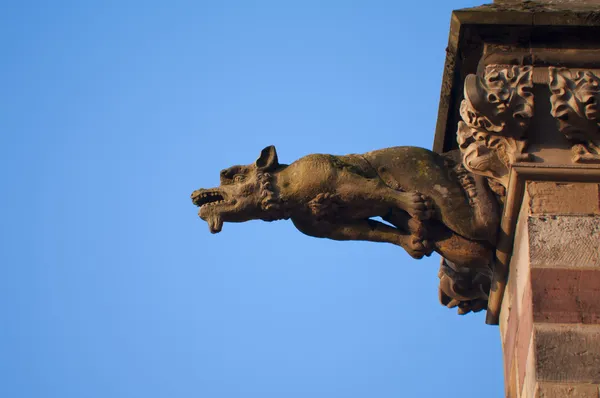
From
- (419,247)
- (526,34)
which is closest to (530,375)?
(419,247)

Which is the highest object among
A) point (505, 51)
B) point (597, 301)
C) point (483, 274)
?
point (505, 51)

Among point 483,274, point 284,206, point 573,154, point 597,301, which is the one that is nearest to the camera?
point 597,301

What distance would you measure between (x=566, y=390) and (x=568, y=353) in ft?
0.77

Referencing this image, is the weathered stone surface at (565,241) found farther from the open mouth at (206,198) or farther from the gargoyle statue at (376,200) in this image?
the open mouth at (206,198)

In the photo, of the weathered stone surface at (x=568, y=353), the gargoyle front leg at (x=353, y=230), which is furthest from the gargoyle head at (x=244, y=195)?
the weathered stone surface at (x=568, y=353)

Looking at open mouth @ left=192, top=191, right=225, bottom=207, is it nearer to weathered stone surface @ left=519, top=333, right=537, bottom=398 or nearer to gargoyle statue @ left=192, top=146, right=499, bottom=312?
gargoyle statue @ left=192, top=146, right=499, bottom=312

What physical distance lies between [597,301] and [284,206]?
2.35m

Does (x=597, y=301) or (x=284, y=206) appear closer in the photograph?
(x=597, y=301)

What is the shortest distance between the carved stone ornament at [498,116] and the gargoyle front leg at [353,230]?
85 centimetres

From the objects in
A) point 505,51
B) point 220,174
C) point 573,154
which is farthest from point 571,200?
point 220,174

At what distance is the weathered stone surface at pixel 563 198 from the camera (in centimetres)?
771

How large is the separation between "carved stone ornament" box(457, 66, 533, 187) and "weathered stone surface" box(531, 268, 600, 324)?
834 millimetres

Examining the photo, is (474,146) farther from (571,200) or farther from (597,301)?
(597,301)

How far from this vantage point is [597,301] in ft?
24.2
